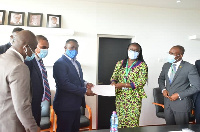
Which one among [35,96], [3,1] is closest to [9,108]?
[35,96]

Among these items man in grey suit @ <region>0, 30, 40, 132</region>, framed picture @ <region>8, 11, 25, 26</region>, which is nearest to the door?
framed picture @ <region>8, 11, 25, 26</region>

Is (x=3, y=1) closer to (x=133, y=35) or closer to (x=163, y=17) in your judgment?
(x=133, y=35)

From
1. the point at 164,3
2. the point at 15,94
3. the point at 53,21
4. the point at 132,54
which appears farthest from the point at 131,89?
the point at 164,3

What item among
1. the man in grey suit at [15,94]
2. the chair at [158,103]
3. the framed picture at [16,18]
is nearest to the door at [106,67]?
A: the chair at [158,103]

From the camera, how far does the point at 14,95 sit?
1.34 metres

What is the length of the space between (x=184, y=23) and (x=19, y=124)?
4.33m

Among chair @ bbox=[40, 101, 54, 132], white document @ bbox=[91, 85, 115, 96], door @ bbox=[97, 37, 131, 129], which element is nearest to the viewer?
white document @ bbox=[91, 85, 115, 96]

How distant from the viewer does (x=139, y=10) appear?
429 centimetres

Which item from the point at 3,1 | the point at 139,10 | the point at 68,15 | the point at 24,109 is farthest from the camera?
the point at 139,10

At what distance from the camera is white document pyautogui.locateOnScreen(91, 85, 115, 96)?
8.87 feet

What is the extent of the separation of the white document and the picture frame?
1871 millimetres

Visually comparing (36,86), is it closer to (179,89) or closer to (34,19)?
(179,89)

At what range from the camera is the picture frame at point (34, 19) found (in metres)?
3.71

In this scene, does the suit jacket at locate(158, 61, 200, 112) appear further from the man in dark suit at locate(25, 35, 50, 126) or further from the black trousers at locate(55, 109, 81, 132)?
the man in dark suit at locate(25, 35, 50, 126)
